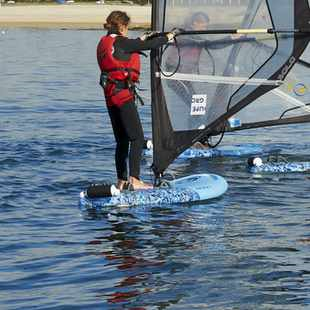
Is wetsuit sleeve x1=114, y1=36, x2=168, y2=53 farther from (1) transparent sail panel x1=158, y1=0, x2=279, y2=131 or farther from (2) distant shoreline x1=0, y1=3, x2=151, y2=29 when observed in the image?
(2) distant shoreline x1=0, y1=3, x2=151, y2=29

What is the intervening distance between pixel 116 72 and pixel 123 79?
0.11 metres

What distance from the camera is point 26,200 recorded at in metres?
10.6

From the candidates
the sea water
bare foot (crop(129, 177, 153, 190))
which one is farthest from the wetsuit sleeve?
the sea water

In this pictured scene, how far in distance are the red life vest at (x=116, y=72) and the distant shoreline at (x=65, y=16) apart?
156 feet

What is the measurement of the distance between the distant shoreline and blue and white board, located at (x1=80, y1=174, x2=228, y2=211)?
47065 mm

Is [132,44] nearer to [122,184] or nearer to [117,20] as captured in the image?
[117,20]

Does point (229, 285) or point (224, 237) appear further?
point (224, 237)

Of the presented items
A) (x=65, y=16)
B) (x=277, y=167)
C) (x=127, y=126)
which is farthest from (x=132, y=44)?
(x=65, y=16)

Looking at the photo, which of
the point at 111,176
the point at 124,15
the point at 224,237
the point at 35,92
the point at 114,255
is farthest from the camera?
the point at 35,92

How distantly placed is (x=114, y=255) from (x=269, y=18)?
13.0ft

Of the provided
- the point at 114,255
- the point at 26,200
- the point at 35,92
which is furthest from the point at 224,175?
the point at 35,92

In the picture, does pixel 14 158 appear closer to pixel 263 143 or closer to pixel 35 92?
pixel 263 143

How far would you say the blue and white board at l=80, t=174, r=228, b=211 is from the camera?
33.4ft

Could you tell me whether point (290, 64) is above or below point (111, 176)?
above
